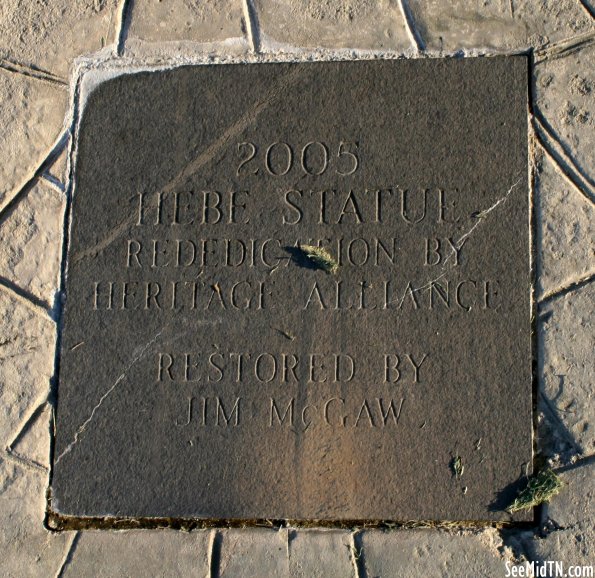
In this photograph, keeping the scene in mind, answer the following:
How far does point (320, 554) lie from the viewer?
2633mm

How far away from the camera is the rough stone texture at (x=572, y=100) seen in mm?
2705

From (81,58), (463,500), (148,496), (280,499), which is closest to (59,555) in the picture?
(148,496)

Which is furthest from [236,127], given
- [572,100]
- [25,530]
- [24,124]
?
[25,530]

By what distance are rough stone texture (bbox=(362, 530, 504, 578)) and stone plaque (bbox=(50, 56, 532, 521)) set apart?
0.10 meters

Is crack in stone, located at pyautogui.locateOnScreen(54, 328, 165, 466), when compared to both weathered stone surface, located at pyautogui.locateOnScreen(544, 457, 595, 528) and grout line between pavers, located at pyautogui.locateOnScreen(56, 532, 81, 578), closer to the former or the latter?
grout line between pavers, located at pyautogui.locateOnScreen(56, 532, 81, 578)

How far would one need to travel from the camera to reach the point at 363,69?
2799 millimetres

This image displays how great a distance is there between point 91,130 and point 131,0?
0.65 metres

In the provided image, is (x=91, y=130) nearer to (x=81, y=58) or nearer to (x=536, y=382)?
(x=81, y=58)

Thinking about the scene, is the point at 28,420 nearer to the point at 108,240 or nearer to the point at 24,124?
the point at 108,240

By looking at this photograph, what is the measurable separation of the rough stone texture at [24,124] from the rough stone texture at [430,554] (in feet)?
7.26

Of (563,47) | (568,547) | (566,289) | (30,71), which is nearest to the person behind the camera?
(568,547)

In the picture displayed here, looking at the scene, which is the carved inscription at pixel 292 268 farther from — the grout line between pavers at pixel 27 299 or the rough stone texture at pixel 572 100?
the rough stone texture at pixel 572 100

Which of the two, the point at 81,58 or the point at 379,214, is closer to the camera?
the point at 379,214

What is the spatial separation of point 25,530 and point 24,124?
71.1 inches
